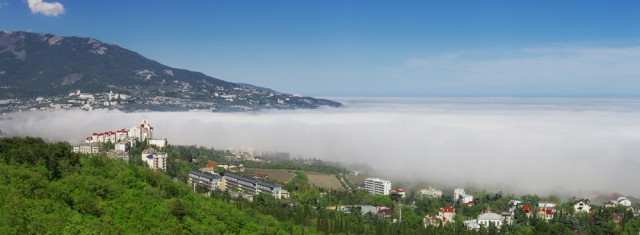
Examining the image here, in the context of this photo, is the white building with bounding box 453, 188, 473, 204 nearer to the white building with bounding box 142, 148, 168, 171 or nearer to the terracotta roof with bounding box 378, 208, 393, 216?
the terracotta roof with bounding box 378, 208, 393, 216

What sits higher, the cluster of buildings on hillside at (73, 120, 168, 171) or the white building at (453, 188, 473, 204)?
the cluster of buildings on hillside at (73, 120, 168, 171)

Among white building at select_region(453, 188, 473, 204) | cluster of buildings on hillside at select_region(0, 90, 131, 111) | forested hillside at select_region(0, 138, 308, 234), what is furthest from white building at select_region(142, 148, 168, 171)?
cluster of buildings on hillside at select_region(0, 90, 131, 111)

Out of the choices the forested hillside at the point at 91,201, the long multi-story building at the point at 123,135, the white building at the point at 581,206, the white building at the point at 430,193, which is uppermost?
the forested hillside at the point at 91,201

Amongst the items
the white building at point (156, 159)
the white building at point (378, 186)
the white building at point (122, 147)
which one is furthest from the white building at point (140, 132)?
the white building at point (378, 186)

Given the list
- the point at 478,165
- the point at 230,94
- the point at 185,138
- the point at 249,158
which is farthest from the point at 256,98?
the point at 478,165

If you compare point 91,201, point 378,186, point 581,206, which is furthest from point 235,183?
point 91,201

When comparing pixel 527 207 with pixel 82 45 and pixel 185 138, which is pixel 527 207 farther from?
pixel 82 45

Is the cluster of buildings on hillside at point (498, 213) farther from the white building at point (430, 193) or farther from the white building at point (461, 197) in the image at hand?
the white building at point (430, 193)
